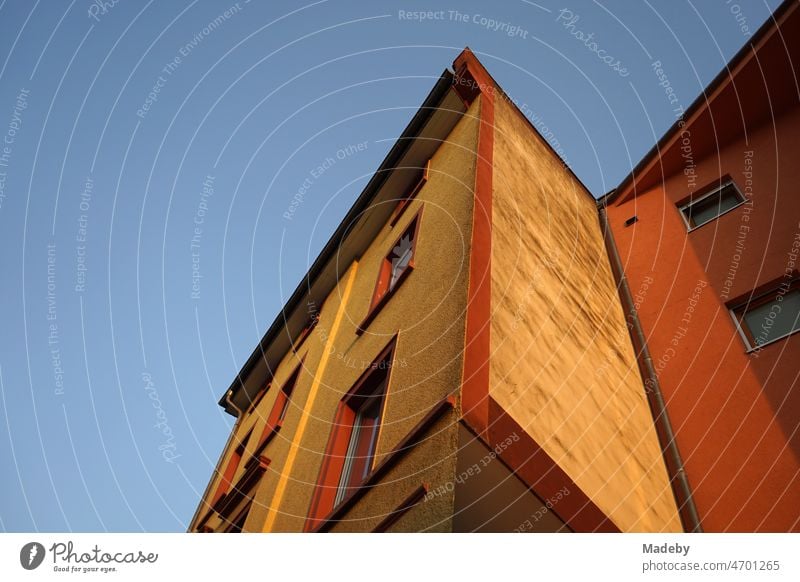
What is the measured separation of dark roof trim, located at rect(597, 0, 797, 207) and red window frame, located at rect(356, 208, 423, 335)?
5.68 metres

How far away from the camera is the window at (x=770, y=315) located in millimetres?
8234

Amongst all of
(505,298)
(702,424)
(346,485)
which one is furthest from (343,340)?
(702,424)

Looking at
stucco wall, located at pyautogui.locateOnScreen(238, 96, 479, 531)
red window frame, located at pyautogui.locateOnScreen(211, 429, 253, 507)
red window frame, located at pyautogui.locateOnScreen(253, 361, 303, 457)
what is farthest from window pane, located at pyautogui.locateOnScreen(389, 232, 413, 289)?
red window frame, located at pyautogui.locateOnScreen(211, 429, 253, 507)

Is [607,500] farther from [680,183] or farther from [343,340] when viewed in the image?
[680,183]

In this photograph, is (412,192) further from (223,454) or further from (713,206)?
(223,454)

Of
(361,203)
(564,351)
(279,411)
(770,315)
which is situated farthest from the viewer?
(279,411)

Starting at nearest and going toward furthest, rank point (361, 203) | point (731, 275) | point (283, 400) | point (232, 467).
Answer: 1. point (731, 275)
2. point (361, 203)
3. point (283, 400)
4. point (232, 467)

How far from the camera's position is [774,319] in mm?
8445

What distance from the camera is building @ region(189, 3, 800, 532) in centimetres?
496

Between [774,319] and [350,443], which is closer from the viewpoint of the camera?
[350,443]

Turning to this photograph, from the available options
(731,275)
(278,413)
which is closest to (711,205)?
(731,275)

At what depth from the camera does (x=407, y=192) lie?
1143cm
